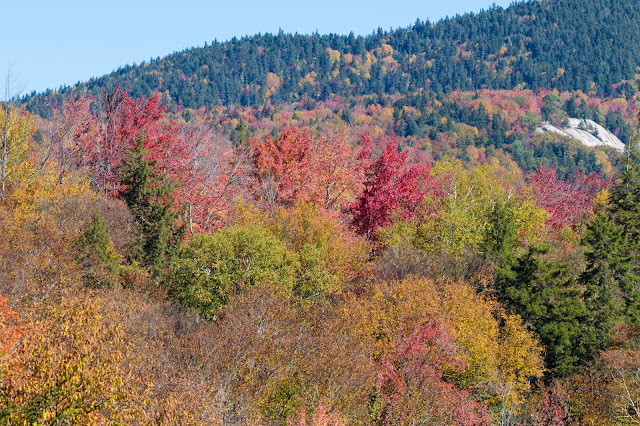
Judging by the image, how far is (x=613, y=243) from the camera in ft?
161

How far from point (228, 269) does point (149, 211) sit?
1216 cm

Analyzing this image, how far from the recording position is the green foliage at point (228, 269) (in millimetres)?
37656

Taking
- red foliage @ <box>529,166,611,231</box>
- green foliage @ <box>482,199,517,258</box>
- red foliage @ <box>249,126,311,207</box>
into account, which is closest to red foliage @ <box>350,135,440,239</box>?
green foliage @ <box>482,199,517,258</box>

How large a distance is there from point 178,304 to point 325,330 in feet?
35.7

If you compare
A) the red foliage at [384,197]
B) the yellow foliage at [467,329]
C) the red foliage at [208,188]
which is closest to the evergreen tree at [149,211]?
the red foliage at [208,188]

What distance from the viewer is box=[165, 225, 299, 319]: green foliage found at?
3766cm

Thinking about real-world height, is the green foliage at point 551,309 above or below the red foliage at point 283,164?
below

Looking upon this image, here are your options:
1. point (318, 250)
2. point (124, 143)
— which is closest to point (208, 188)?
point (124, 143)

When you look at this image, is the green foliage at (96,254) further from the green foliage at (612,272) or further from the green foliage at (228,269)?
the green foliage at (612,272)

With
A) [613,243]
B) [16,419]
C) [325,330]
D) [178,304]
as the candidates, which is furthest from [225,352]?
[613,243]

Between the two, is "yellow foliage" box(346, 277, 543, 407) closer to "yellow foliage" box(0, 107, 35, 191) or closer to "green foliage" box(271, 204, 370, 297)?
"green foliage" box(271, 204, 370, 297)

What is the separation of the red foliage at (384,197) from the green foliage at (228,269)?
1842 cm

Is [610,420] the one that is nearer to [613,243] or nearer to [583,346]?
[583,346]

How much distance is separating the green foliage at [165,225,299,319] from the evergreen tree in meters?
4.67
